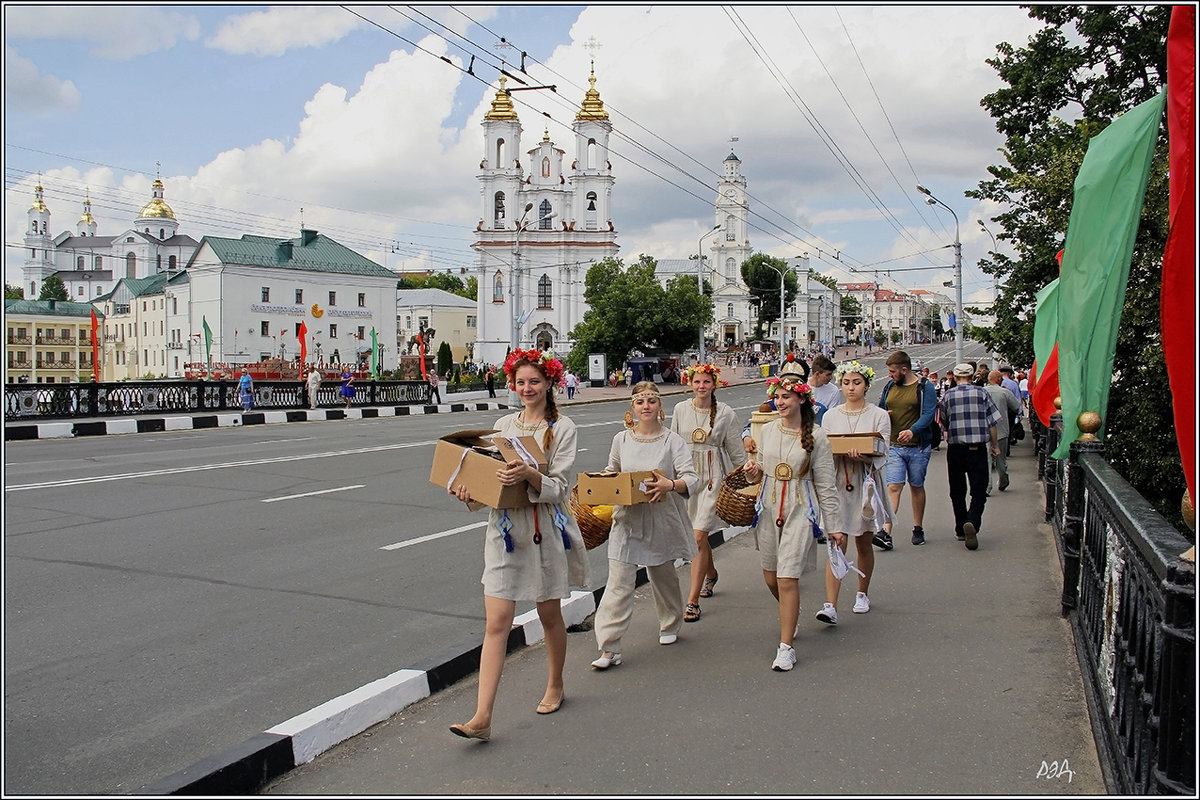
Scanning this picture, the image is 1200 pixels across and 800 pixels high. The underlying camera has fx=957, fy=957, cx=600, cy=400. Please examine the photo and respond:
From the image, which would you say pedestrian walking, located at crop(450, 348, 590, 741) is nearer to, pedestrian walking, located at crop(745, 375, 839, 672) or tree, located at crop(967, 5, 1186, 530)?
pedestrian walking, located at crop(745, 375, 839, 672)

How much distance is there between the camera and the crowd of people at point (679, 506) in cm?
475

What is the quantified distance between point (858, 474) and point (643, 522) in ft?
6.79

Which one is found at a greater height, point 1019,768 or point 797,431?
point 797,431

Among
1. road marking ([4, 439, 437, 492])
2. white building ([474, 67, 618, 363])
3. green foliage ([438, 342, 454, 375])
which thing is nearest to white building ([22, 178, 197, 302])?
white building ([474, 67, 618, 363])

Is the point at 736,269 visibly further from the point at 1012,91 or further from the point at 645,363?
the point at 1012,91

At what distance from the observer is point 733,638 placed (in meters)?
6.35

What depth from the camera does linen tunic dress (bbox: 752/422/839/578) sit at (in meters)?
A: 5.87

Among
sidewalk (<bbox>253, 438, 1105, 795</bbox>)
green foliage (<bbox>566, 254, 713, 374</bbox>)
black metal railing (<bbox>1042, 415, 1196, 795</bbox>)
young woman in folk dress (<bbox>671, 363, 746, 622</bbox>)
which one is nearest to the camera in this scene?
black metal railing (<bbox>1042, 415, 1196, 795</bbox>)

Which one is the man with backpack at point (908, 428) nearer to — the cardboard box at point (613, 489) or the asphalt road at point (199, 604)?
the asphalt road at point (199, 604)

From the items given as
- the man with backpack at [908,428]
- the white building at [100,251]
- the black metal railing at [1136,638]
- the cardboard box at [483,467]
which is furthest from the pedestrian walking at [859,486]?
the white building at [100,251]

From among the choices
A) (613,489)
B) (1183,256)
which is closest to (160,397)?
(613,489)

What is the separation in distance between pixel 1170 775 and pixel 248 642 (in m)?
5.17

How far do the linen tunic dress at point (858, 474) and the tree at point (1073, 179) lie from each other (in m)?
4.47

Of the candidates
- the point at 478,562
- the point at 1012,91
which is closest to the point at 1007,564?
the point at 478,562
